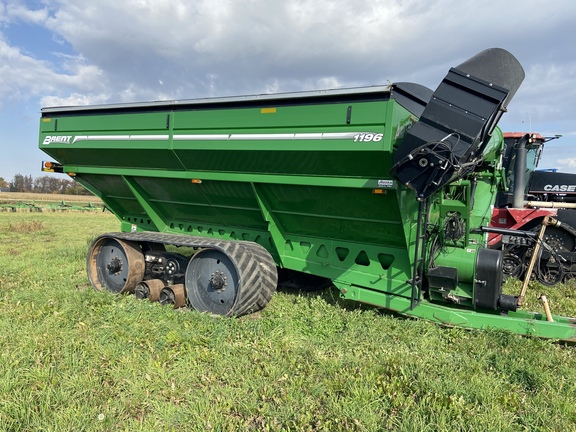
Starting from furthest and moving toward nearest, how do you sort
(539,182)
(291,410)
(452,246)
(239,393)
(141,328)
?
(539,182), (452,246), (141,328), (239,393), (291,410)

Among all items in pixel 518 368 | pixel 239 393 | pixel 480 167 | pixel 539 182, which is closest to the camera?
pixel 239 393

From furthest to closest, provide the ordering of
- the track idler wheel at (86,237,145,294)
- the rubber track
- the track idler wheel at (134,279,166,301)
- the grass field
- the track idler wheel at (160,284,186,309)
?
1. the track idler wheel at (86,237,145,294)
2. the track idler wheel at (134,279,166,301)
3. the track idler wheel at (160,284,186,309)
4. the rubber track
5. the grass field

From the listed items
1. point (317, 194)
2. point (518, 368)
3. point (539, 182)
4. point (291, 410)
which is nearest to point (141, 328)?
point (291, 410)

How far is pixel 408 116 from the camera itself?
13.6ft

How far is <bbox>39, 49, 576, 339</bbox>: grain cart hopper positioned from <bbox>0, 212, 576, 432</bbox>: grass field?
438 mm

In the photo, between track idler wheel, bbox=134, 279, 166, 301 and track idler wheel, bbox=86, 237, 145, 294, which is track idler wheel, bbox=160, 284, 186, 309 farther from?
track idler wheel, bbox=86, 237, 145, 294

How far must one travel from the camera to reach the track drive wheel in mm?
4581

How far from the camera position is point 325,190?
4.57 m

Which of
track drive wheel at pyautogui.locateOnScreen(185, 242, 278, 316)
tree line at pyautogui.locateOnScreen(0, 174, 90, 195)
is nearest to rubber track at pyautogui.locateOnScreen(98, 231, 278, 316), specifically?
track drive wheel at pyautogui.locateOnScreen(185, 242, 278, 316)

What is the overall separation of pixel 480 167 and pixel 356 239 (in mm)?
2166

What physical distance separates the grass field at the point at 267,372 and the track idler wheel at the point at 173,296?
0.89 feet

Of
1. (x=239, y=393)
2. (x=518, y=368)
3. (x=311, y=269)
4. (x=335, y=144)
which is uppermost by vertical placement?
(x=335, y=144)

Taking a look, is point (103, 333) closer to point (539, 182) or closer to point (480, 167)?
point (480, 167)

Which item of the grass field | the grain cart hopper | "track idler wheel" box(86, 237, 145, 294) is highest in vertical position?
the grain cart hopper
